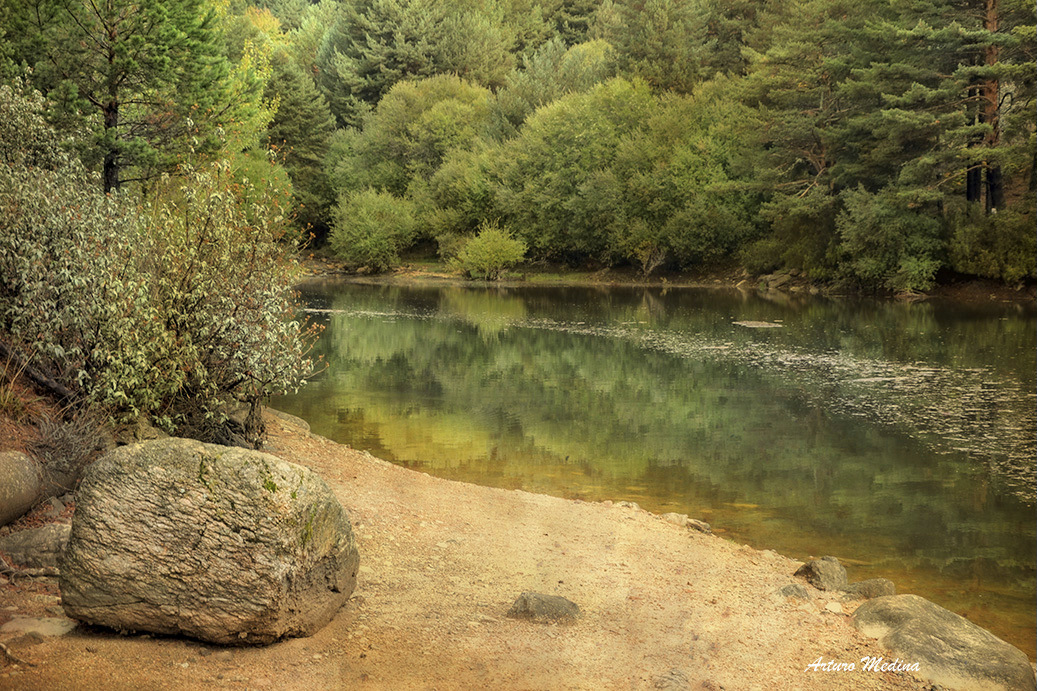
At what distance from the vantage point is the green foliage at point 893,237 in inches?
1587

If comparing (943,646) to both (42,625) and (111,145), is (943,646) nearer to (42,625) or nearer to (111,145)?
(42,625)

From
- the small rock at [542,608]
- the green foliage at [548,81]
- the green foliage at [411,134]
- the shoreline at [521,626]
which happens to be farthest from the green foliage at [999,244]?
the small rock at [542,608]

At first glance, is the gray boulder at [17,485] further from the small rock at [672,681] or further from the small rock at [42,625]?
the small rock at [672,681]

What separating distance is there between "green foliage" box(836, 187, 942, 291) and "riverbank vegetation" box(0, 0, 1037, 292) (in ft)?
0.37

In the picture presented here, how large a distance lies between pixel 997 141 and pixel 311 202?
4366 cm

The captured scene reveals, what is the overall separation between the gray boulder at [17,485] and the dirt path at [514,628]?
111cm

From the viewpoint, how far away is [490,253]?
2159 inches

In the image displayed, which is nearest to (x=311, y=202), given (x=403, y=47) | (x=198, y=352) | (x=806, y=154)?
(x=403, y=47)

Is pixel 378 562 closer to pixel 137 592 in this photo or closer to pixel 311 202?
pixel 137 592

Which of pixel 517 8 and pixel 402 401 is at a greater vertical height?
pixel 517 8

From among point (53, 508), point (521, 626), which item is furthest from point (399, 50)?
point (521, 626)

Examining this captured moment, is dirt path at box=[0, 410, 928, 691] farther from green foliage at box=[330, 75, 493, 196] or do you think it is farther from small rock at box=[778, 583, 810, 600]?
green foliage at box=[330, 75, 493, 196]

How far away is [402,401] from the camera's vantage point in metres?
19.1

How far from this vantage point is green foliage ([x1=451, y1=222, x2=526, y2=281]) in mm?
54875
